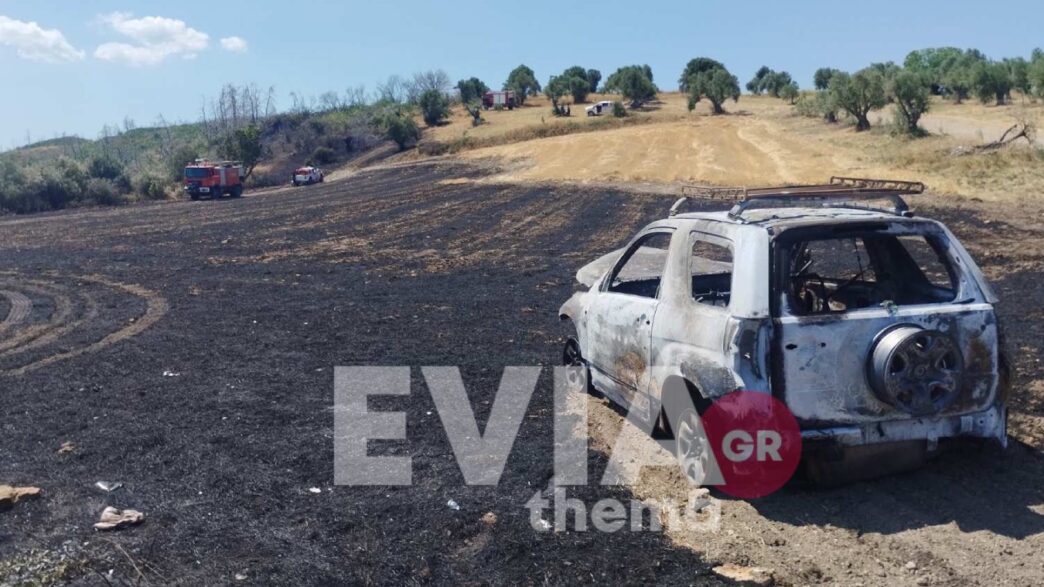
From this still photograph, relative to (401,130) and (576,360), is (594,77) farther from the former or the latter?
(576,360)

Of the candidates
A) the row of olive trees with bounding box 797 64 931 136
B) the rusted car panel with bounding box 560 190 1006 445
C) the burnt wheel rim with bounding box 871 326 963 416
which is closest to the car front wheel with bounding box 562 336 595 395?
the rusted car panel with bounding box 560 190 1006 445

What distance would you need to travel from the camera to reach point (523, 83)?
122062 millimetres

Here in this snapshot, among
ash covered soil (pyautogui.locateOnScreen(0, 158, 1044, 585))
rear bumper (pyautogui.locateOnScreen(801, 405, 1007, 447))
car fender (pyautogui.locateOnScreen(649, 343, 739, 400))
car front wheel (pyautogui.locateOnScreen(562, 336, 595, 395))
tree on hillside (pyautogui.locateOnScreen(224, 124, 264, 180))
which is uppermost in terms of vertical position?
tree on hillside (pyautogui.locateOnScreen(224, 124, 264, 180))

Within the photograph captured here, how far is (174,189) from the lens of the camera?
56969 millimetres

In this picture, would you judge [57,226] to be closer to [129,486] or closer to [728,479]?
[129,486]

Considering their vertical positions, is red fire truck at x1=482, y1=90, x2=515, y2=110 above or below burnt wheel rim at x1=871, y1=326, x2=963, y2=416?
above

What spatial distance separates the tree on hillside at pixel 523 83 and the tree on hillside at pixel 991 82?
2381 inches

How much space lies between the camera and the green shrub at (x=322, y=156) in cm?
7688

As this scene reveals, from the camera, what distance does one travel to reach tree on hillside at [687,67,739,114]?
87.6 m

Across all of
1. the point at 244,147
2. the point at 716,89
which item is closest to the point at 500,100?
the point at 716,89

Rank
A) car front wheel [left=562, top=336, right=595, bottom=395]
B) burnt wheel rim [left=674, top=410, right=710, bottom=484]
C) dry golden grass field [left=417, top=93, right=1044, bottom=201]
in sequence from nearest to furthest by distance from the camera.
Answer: burnt wheel rim [left=674, top=410, right=710, bottom=484], car front wheel [left=562, top=336, right=595, bottom=395], dry golden grass field [left=417, top=93, right=1044, bottom=201]

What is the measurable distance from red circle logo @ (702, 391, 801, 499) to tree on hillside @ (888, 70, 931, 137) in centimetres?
4501

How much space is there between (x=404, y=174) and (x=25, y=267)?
37766 millimetres

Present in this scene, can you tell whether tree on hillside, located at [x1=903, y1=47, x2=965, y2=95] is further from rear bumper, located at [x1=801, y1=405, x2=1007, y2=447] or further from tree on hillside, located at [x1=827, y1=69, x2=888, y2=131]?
rear bumper, located at [x1=801, y1=405, x2=1007, y2=447]
